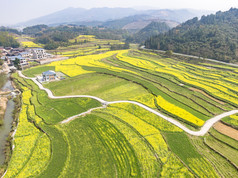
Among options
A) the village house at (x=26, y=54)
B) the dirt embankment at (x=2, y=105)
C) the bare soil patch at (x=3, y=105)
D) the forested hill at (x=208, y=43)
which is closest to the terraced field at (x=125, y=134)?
the dirt embankment at (x=2, y=105)

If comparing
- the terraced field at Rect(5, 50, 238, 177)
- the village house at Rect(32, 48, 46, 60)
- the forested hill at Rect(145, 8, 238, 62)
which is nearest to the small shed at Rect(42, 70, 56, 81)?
the terraced field at Rect(5, 50, 238, 177)

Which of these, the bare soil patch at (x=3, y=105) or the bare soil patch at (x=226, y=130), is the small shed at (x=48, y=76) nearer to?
the bare soil patch at (x=3, y=105)

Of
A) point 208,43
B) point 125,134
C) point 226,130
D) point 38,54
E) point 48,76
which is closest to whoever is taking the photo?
point 125,134

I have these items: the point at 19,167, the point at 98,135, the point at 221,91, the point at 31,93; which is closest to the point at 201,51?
the point at 221,91

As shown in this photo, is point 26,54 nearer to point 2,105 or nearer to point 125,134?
point 2,105

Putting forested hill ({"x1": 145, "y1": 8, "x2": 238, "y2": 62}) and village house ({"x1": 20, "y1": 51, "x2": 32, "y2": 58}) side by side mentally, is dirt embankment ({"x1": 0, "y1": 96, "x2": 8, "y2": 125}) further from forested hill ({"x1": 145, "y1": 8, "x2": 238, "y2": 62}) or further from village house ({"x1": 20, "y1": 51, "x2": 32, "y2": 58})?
forested hill ({"x1": 145, "y1": 8, "x2": 238, "y2": 62})

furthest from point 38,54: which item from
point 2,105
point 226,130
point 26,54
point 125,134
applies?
point 226,130
